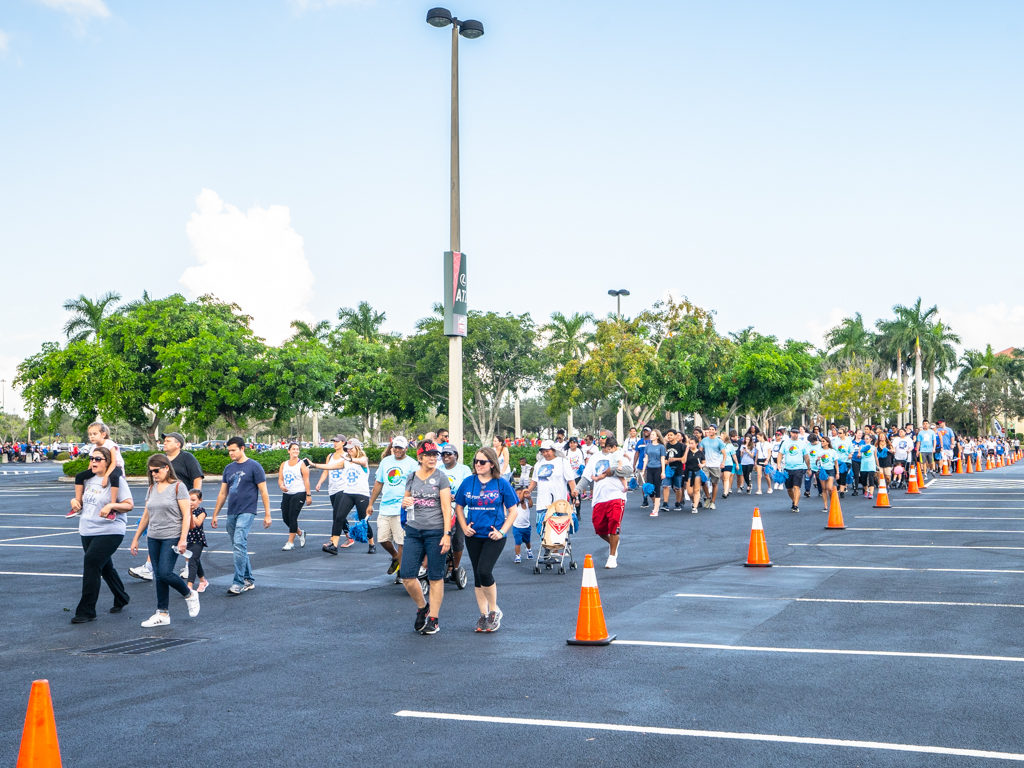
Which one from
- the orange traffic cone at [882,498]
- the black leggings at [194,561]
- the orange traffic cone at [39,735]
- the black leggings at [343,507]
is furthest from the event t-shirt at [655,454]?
the orange traffic cone at [39,735]

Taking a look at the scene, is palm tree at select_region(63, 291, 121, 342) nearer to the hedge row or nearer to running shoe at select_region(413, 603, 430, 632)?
the hedge row

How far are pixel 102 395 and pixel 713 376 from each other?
29234 mm

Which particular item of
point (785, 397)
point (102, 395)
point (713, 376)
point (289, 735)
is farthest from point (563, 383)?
point (289, 735)

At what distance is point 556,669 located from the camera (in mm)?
7191

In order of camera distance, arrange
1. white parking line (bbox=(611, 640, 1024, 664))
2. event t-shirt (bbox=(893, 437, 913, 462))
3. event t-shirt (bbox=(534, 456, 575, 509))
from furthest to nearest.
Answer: event t-shirt (bbox=(893, 437, 913, 462))
event t-shirt (bbox=(534, 456, 575, 509))
white parking line (bbox=(611, 640, 1024, 664))

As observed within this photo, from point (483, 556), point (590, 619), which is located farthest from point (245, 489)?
point (590, 619)

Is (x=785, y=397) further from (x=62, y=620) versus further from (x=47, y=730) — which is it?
(x=47, y=730)

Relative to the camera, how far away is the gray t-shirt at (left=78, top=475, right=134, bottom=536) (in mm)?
9820

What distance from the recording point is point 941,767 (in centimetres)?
495

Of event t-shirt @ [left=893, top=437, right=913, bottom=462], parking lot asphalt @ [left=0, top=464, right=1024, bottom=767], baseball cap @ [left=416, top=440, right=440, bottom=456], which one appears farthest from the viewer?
event t-shirt @ [left=893, top=437, right=913, bottom=462]

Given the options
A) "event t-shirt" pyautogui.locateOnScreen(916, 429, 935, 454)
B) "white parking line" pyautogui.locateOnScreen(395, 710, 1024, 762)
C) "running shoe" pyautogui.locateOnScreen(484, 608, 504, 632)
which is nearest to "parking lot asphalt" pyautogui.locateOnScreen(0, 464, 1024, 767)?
"white parking line" pyautogui.locateOnScreen(395, 710, 1024, 762)

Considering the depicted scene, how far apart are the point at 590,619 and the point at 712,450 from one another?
623 inches

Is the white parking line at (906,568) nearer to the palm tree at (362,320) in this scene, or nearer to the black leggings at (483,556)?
the black leggings at (483,556)

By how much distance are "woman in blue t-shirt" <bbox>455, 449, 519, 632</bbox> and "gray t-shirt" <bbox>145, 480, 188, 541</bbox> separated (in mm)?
2850
